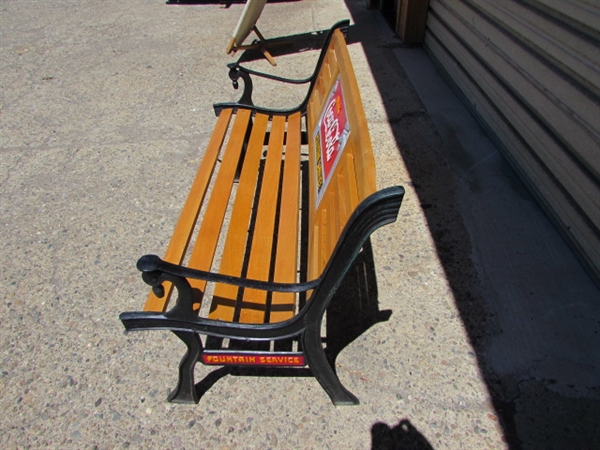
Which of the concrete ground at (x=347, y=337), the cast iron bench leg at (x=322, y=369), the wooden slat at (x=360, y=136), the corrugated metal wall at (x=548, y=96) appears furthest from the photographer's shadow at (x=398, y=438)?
the corrugated metal wall at (x=548, y=96)

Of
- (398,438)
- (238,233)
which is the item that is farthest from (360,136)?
(398,438)

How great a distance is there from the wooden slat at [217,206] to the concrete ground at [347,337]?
0.61 metres

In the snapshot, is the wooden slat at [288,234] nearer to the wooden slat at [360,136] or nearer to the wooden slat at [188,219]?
the wooden slat at [188,219]

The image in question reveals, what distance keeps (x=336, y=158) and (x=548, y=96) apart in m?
1.85

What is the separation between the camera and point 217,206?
2320 millimetres

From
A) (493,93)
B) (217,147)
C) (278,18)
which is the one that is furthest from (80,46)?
(493,93)

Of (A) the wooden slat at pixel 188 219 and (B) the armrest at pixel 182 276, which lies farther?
(A) the wooden slat at pixel 188 219

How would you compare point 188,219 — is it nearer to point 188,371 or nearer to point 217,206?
point 217,206

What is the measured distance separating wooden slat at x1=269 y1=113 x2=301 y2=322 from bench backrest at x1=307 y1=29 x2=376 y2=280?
3.5 inches

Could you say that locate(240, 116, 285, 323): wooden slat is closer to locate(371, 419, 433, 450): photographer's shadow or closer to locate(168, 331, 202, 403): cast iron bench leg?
locate(168, 331, 202, 403): cast iron bench leg

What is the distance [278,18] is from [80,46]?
3106 mm

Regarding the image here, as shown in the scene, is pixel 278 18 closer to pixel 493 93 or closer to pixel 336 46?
pixel 493 93

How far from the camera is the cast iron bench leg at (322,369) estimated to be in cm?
178

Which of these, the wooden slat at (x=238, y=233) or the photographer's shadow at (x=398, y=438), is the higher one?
the wooden slat at (x=238, y=233)
